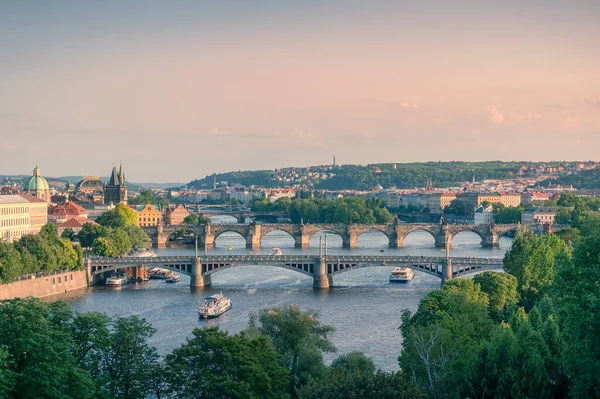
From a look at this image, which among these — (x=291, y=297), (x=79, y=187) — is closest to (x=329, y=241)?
(x=291, y=297)

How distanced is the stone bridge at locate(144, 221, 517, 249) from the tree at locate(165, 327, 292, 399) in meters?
63.9

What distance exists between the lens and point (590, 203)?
11681 centimetres

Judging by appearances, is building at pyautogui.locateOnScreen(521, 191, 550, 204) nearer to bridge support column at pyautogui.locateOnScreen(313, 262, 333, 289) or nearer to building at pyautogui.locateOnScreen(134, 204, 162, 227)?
building at pyautogui.locateOnScreen(134, 204, 162, 227)

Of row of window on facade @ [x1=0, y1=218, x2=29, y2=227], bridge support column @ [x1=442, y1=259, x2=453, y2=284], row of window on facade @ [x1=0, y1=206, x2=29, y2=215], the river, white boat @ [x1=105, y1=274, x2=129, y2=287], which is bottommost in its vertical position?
the river

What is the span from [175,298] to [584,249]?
31.7 m

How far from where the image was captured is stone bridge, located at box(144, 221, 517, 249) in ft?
295

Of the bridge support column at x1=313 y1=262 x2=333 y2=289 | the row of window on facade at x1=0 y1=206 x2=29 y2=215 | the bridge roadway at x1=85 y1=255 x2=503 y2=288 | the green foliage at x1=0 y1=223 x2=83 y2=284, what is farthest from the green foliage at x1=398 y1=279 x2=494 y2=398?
the row of window on facade at x1=0 y1=206 x2=29 y2=215

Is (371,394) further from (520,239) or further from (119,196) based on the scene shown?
(119,196)

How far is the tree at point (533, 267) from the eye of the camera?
137 feet

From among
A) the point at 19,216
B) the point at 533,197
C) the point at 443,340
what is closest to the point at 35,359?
the point at 443,340

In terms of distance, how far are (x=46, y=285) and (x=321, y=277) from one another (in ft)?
46.8

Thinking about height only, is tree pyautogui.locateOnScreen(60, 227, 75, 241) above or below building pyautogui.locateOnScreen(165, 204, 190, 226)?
above

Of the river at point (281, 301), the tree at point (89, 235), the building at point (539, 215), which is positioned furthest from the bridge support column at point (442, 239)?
the tree at point (89, 235)

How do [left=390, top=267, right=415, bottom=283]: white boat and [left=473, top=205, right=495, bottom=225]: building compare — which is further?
[left=473, top=205, right=495, bottom=225]: building
